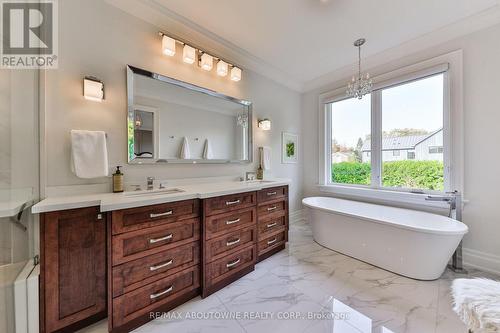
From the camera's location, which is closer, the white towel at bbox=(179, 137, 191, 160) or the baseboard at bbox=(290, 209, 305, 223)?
the white towel at bbox=(179, 137, 191, 160)

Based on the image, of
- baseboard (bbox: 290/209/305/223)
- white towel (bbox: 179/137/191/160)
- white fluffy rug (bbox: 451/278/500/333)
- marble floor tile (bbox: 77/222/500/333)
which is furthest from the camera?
baseboard (bbox: 290/209/305/223)

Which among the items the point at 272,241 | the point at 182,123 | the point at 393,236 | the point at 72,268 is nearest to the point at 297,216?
the point at 272,241

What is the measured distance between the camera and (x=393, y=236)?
2021 mm

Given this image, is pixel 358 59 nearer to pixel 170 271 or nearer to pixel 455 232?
pixel 455 232

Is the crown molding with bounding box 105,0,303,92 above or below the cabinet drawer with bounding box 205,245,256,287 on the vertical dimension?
above

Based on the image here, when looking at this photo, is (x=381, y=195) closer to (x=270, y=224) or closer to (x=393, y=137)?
(x=393, y=137)

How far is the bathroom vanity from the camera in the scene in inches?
47.8

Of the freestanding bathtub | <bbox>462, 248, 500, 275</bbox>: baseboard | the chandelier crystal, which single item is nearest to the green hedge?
the freestanding bathtub

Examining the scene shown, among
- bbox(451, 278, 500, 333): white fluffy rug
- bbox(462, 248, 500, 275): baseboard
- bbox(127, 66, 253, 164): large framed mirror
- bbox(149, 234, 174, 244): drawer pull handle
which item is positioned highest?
bbox(127, 66, 253, 164): large framed mirror

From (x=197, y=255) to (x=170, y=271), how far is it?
0.23 meters

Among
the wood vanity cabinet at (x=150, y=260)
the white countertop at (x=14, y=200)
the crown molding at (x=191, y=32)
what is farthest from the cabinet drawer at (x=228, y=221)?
the crown molding at (x=191, y=32)

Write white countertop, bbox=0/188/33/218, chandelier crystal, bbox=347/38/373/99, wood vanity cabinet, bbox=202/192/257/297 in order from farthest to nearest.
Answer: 1. chandelier crystal, bbox=347/38/373/99
2. wood vanity cabinet, bbox=202/192/257/297
3. white countertop, bbox=0/188/33/218

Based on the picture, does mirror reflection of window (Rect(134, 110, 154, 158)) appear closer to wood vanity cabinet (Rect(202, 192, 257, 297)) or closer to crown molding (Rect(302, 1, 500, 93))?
wood vanity cabinet (Rect(202, 192, 257, 297))

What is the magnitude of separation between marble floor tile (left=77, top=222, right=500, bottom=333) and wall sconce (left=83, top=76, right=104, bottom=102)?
173cm
